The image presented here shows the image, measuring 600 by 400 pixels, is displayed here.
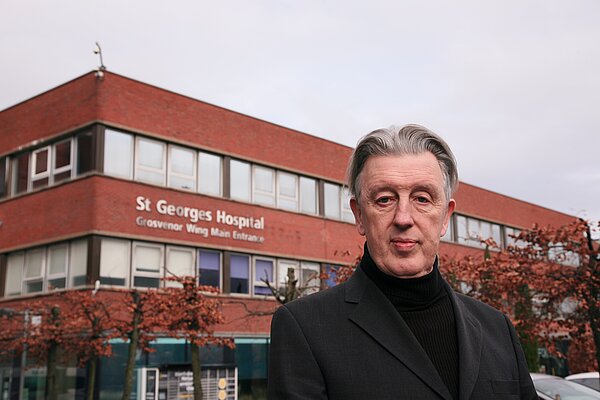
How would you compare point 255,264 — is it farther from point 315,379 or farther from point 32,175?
point 315,379

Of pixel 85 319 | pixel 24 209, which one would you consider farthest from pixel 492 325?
pixel 24 209

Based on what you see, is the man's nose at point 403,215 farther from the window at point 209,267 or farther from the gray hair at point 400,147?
the window at point 209,267

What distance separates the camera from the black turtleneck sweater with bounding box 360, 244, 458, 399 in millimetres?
2357

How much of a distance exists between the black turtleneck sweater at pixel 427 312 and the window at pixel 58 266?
23004mm

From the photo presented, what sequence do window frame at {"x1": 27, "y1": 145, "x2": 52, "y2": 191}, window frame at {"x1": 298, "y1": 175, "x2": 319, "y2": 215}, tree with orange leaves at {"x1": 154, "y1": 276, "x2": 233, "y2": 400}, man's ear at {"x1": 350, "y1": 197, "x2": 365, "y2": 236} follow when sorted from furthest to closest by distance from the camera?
window frame at {"x1": 298, "y1": 175, "x2": 319, "y2": 215}, window frame at {"x1": 27, "y1": 145, "x2": 52, "y2": 191}, tree with orange leaves at {"x1": 154, "y1": 276, "x2": 233, "y2": 400}, man's ear at {"x1": 350, "y1": 197, "x2": 365, "y2": 236}

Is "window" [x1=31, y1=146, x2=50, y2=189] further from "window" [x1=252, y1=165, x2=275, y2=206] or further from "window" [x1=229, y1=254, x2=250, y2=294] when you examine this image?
"window" [x1=252, y1=165, x2=275, y2=206]

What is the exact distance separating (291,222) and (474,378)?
27126 millimetres

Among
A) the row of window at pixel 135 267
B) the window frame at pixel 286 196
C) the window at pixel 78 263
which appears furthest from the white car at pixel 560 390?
the window frame at pixel 286 196

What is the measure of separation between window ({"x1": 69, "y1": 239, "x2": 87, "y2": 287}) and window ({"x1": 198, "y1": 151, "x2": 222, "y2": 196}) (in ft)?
15.0

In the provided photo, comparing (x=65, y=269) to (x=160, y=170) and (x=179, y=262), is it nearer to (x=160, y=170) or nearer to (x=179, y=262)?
(x=179, y=262)

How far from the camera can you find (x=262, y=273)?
2811cm

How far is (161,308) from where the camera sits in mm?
19219

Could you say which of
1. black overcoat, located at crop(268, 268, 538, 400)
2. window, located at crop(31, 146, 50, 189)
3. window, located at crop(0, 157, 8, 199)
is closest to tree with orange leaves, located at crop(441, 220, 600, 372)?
black overcoat, located at crop(268, 268, 538, 400)

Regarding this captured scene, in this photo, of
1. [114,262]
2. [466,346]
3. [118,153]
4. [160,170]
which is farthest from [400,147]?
[160,170]
